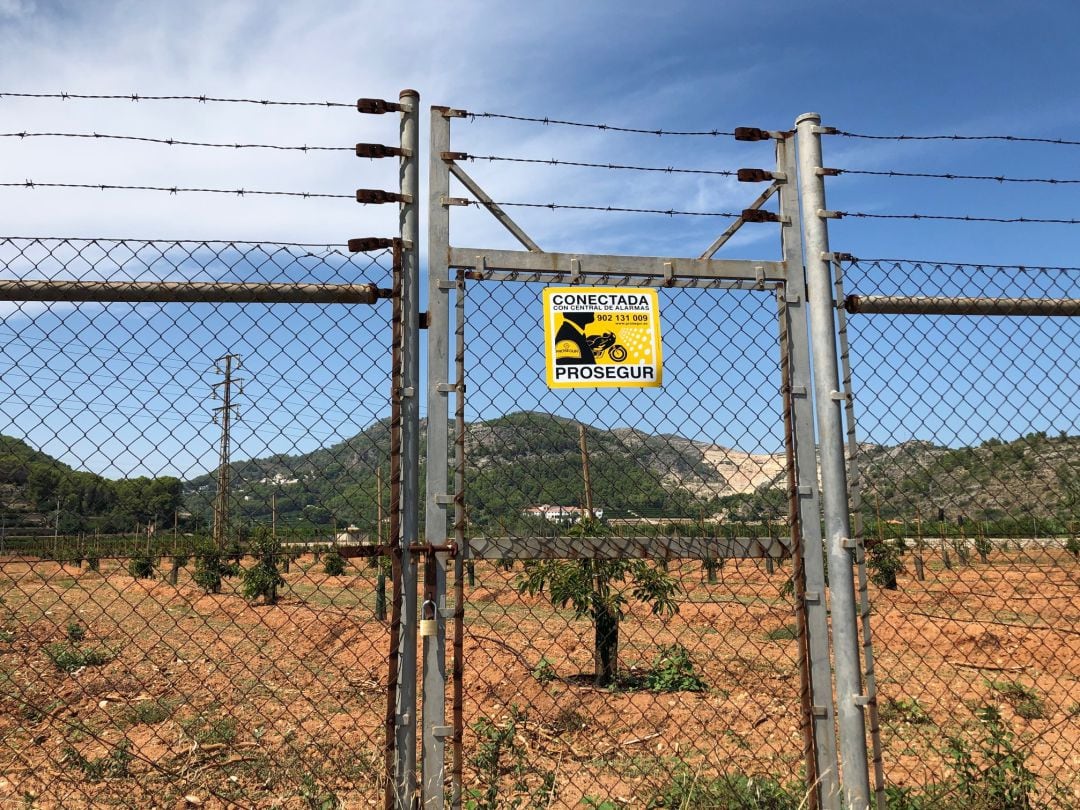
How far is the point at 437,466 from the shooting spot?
2584mm

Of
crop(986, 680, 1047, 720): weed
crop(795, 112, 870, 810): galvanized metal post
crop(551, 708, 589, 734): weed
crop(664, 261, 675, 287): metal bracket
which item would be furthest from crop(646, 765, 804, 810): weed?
crop(986, 680, 1047, 720): weed

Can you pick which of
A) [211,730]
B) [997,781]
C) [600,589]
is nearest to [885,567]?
[600,589]

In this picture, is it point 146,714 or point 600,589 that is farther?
point 600,589

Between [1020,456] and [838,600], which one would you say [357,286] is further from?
[1020,456]

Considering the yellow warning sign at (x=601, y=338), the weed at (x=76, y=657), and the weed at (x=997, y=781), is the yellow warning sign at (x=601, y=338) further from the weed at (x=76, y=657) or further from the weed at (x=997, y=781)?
the weed at (x=76, y=657)

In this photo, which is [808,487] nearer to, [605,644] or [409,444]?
[409,444]

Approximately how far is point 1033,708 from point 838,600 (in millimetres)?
5731

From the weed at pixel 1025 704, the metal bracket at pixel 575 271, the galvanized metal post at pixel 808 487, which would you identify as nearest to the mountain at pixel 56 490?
the metal bracket at pixel 575 271

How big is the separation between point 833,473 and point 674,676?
6235mm

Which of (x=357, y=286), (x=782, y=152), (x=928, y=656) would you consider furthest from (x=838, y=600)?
(x=928, y=656)

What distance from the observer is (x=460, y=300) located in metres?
2.71

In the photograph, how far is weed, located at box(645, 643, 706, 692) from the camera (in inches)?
323

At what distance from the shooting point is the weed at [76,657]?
9.30m

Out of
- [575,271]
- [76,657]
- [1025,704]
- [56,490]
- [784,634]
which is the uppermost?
[575,271]
